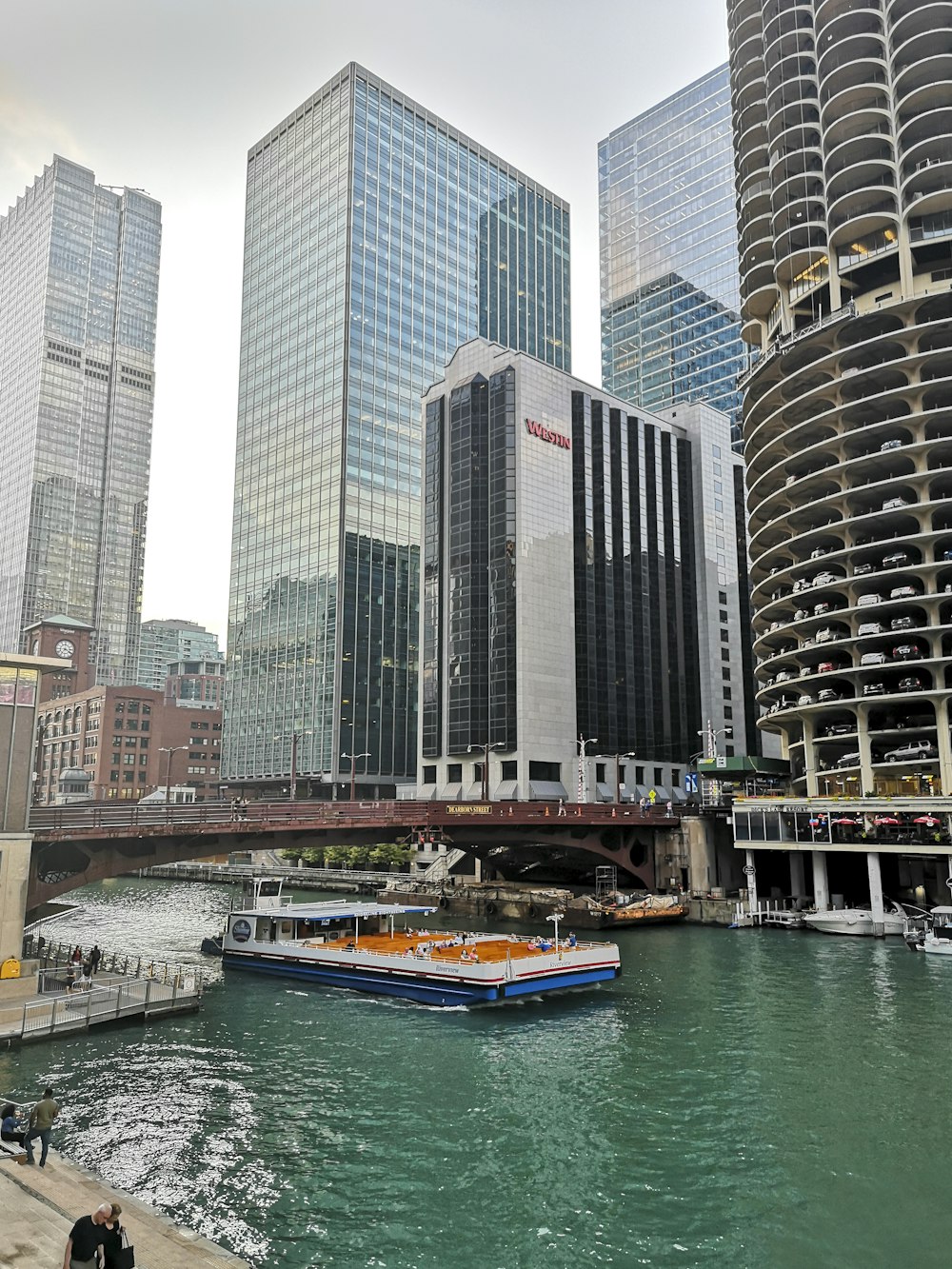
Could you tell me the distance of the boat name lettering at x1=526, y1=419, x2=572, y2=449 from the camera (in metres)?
137

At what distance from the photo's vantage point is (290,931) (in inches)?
2438

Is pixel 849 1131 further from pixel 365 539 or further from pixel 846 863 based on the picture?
pixel 365 539

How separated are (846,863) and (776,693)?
20.3 meters

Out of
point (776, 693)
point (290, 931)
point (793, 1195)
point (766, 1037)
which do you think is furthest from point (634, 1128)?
point (776, 693)

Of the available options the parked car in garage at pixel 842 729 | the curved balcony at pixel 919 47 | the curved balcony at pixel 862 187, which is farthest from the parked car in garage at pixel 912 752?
the curved balcony at pixel 919 47

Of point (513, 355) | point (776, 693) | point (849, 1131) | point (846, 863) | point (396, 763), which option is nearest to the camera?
point (849, 1131)

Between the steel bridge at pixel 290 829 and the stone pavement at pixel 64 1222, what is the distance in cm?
2776

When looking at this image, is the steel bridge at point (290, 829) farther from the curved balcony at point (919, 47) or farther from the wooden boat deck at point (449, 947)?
the curved balcony at point (919, 47)

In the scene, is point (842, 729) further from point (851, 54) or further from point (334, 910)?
point (851, 54)

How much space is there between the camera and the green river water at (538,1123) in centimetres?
2342

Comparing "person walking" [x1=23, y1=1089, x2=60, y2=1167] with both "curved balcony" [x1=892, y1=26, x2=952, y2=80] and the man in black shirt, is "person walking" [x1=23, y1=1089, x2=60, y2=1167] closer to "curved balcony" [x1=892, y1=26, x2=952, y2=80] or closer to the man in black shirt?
the man in black shirt

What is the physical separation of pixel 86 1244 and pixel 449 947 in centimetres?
4041

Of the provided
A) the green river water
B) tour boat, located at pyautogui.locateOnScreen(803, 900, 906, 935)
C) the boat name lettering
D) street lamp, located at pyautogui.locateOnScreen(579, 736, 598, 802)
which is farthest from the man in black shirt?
the boat name lettering

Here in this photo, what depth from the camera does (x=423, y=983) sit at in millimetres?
52250
